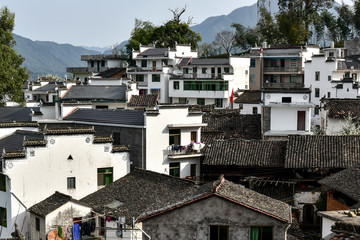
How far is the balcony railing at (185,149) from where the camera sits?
126ft

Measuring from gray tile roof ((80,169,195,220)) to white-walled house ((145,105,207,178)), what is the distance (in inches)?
116

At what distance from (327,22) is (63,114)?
176ft

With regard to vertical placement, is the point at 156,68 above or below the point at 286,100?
above

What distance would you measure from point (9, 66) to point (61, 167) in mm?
23267

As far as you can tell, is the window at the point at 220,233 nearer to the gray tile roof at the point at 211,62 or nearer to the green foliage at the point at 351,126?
the green foliage at the point at 351,126

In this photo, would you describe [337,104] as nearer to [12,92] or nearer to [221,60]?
[221,60]

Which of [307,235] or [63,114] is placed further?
[63,114]

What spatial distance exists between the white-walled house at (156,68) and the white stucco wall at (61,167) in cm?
3442

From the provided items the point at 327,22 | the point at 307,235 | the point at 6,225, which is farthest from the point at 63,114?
the point at 327,22

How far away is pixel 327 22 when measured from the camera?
84.2 m

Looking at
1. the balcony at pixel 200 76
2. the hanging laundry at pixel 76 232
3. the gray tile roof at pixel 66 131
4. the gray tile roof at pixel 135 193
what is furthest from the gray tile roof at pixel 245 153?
the balcony at pixel 200 76

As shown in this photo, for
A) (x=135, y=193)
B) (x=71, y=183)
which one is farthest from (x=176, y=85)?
(x=135, y=193)

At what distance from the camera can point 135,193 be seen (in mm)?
32500

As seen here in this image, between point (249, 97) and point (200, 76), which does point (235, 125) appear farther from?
point (200, 76)
